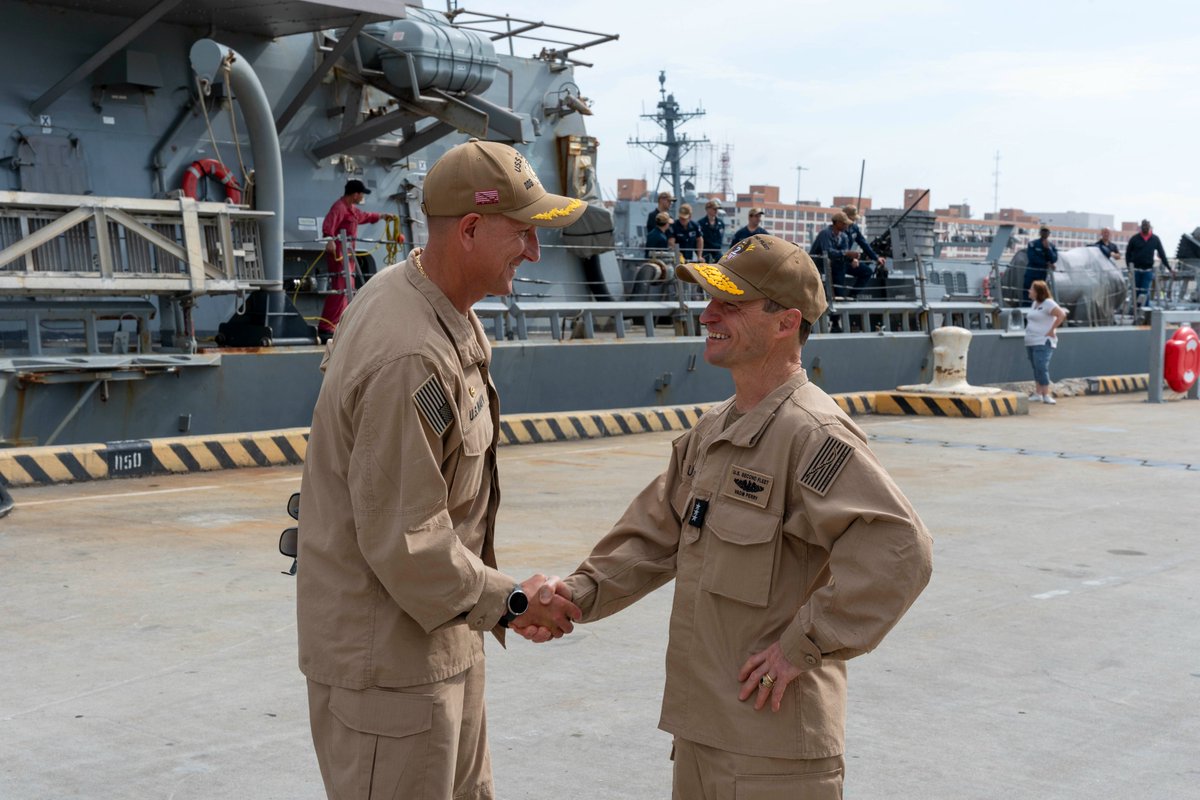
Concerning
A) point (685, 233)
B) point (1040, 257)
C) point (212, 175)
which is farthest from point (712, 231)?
point (1040, 257)

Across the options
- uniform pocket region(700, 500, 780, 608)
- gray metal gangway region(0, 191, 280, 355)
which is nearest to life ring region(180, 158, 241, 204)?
gray metal gangway region(0, 191, 280, 355)

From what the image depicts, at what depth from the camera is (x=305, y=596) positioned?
2.61 metres

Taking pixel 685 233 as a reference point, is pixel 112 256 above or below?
below

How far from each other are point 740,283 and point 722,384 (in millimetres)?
12632

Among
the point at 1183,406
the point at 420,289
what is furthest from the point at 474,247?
the point at 1183,406

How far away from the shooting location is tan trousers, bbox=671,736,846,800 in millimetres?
2504

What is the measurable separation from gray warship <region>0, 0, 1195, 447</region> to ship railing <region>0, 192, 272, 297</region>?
0.02 metres

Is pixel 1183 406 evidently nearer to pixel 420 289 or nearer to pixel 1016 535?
pixel 1016 535

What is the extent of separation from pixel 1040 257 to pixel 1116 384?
2759mm

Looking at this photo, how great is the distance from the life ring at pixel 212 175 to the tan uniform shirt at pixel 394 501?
10.4 m

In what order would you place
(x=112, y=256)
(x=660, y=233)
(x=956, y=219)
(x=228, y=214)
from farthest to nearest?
(x=956, y=219) → (x=660, y=233) → (x=228, y=214) → (x=112, y=256)

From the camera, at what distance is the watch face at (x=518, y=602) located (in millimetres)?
2568

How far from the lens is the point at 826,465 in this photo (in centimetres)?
252

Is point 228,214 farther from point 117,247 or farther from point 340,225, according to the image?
point 340,225
